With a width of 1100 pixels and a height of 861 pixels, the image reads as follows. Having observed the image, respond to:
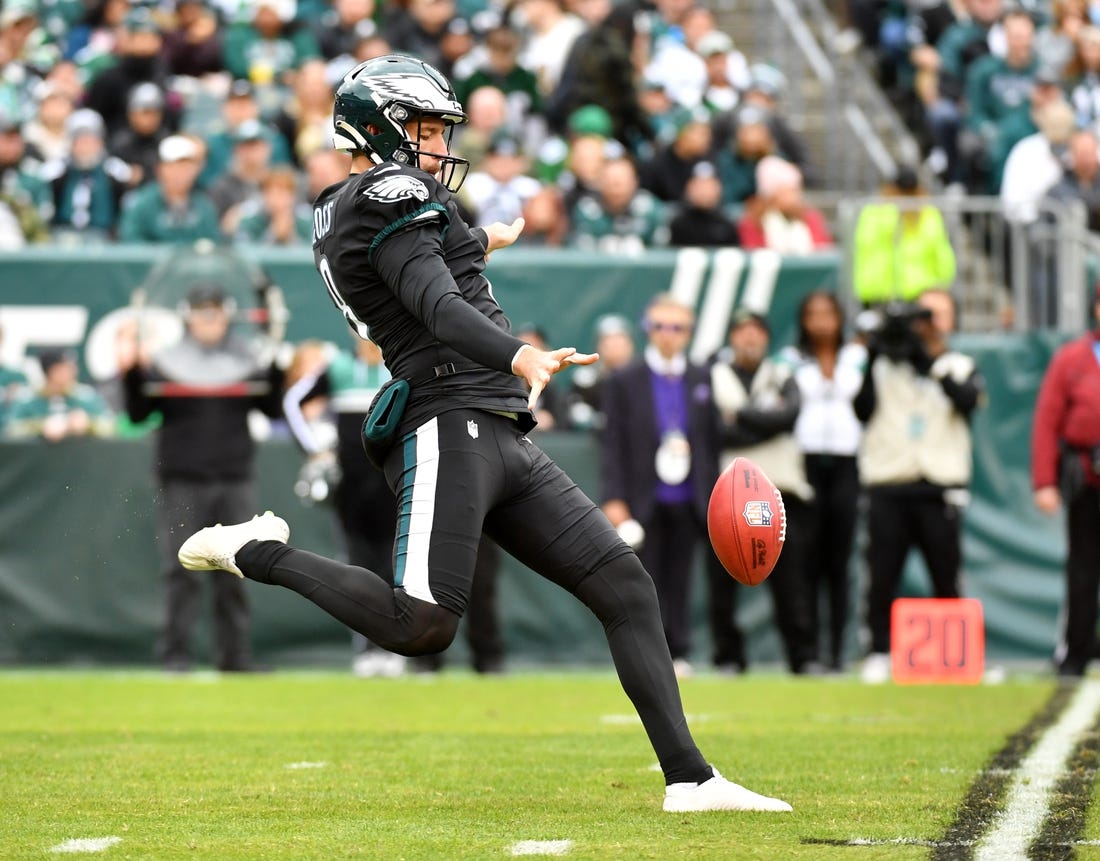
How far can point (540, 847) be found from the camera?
15.3 ft

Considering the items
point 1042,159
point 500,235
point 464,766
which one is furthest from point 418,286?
point 1042,159

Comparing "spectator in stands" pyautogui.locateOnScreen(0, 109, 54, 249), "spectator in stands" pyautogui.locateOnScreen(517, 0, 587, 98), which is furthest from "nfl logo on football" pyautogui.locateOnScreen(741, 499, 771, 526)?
"spectator in stands" pyautogui.locateOnScreen(517, 0, 587, 98)

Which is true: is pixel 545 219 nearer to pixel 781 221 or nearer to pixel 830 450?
pixel 781 221

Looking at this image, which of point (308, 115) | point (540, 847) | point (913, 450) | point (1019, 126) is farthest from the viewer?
point (1019, 126)

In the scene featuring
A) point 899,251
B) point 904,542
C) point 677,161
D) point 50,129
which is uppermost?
point 50,129

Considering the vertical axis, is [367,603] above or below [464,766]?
above

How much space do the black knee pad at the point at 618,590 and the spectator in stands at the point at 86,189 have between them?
881 cm

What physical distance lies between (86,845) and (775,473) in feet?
22.7

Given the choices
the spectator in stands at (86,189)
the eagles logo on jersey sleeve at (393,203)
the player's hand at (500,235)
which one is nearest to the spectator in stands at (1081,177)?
the spectator in stands at (86,189)

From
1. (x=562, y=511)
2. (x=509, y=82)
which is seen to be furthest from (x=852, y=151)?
(x=562, y=511)

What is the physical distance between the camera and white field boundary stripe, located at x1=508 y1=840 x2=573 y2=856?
15.0ft

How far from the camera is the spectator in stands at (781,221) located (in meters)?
13.1

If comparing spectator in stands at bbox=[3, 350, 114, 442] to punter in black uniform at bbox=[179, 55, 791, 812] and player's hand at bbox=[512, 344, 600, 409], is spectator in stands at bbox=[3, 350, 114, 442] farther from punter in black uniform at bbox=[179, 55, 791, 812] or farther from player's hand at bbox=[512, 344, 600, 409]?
player's hand at bbox=[512, 344, 600, 409]

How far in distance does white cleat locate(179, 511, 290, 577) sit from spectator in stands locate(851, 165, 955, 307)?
7318mm
